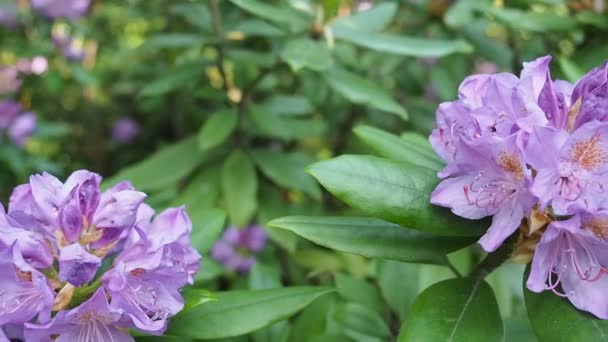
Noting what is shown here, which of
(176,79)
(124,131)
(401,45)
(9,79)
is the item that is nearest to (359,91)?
(401,45)

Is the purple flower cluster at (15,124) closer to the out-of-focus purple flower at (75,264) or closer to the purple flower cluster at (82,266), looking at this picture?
the purple flower cluster at (82,266)

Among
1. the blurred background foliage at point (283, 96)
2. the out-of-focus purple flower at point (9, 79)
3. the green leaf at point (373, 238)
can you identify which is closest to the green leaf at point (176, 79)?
the blurred background foliage at point (283, 96)

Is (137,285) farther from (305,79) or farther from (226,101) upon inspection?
(305,79)

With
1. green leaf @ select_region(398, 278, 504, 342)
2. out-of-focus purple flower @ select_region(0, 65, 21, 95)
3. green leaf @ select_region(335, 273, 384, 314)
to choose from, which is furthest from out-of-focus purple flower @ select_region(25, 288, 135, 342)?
out-of-focus purple flower @ select_region(0, 65, 21, 95)

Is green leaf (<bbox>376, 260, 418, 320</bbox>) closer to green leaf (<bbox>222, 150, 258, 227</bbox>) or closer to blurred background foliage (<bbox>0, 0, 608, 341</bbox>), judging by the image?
blurred background foliage (<bbox>0, 0, 608, 341</bbox>)

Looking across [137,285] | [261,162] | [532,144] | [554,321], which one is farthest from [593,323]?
[261,162]

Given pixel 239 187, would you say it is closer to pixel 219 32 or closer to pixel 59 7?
pixel 219 32
